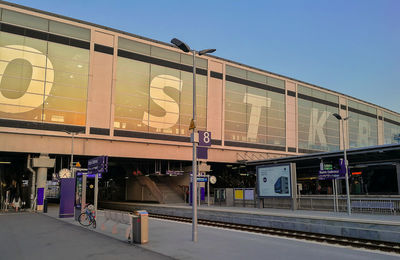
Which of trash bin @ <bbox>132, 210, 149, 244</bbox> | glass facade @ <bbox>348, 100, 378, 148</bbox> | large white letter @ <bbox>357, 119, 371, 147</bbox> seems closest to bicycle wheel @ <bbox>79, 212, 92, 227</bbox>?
trash bin @ <bbox>132, 210, 149, 244</bbox>

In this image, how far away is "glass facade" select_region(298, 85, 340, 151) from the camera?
63031 mm

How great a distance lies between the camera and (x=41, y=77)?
3991 centimetres

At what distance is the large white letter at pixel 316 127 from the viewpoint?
2515 inches

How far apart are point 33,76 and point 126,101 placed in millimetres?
10882

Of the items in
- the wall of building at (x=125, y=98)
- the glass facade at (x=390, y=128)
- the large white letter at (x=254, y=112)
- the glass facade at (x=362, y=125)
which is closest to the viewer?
the wall of building at (x=125, y=98)

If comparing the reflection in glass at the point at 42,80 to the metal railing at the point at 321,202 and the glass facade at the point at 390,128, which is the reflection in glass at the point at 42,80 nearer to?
the metal railing at the point at 321,202

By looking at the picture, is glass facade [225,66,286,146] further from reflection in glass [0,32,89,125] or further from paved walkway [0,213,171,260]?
paved walkway [0,213,171,260]

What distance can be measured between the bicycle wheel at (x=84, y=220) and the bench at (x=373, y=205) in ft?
60.7

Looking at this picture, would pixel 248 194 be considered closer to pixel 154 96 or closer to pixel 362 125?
pixel 154 96

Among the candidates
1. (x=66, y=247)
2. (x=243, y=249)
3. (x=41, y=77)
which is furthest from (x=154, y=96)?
(x=243, y=249)

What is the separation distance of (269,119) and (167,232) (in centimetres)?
4362

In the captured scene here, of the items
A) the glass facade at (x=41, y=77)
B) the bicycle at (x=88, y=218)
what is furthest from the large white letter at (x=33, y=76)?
the bicycle at (x=88, y=218)

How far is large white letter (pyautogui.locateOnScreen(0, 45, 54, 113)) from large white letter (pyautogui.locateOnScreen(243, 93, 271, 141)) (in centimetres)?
2872

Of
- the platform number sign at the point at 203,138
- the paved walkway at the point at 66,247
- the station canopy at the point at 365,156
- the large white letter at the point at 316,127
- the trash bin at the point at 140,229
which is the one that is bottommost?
the paved walkway at the point at 66,247
